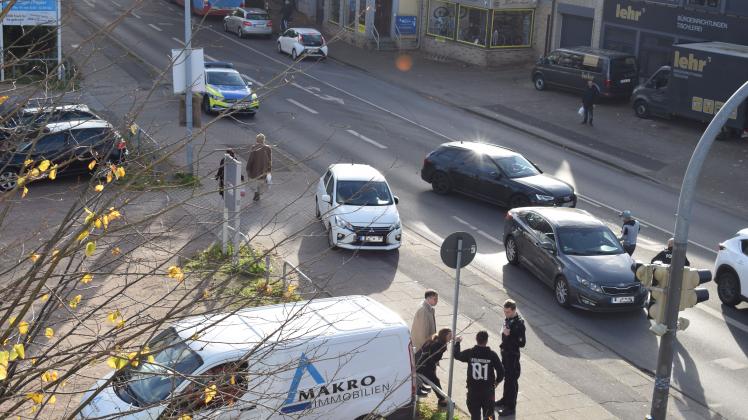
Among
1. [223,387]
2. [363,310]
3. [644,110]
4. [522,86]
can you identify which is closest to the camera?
[223,387]

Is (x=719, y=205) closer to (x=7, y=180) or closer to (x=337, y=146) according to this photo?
(x=337, y=146)

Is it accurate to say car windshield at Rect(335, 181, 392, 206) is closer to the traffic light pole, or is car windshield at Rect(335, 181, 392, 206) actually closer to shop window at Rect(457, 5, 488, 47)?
the traffic light pole

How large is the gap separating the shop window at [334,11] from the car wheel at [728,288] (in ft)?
110

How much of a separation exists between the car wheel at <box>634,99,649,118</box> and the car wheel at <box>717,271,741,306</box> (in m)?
16.7

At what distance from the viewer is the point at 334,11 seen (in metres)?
50.3

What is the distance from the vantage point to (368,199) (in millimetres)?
20953

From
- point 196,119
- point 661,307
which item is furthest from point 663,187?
point 661,307

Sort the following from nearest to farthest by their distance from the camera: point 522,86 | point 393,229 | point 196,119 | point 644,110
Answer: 1. point 393,229
2. point 196,119
3. point 644,110
4. point 522,86

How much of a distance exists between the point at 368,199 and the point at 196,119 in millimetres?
4714

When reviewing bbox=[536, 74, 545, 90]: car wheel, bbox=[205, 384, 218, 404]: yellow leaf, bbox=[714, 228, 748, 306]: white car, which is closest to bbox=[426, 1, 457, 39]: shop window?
bbox=[536, 74, 545, 90]: car wheel

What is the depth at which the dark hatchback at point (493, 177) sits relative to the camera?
23016mm

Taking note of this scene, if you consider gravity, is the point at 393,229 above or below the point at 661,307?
below

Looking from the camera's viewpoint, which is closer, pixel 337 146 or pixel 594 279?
pixel 594 279

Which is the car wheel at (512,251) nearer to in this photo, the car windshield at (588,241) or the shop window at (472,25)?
the car windshield at (588,241)
